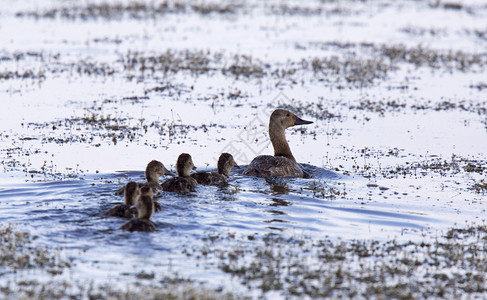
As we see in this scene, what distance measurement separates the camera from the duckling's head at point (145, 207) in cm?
975

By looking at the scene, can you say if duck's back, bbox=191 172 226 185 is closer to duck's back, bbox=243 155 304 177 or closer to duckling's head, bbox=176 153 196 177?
duckling's head, bbox=176 153 196 177

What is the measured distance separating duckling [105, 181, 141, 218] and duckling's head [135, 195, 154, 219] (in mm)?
581

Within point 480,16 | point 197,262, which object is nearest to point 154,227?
point 197,262

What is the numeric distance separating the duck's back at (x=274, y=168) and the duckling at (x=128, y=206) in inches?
134

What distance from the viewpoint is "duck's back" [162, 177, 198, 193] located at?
12109 millimetres

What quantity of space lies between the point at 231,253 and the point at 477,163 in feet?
26.2

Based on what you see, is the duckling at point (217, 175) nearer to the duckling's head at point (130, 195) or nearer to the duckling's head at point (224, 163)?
the duckling's head at point (224, 163)

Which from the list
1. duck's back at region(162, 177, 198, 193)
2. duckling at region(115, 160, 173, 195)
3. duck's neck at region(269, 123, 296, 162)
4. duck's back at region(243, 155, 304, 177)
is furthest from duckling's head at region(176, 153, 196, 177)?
duck's neck at region(269, 123, 296, 162)

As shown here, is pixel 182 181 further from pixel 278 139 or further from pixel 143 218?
pixel 278 139

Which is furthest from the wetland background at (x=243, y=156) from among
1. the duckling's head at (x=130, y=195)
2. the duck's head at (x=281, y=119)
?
the duck's head at (x=281, y=119)

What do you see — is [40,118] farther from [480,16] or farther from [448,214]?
[480,16]

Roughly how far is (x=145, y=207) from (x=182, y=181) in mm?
2450

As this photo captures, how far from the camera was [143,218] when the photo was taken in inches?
386

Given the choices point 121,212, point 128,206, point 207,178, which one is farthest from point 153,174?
point 121,212
